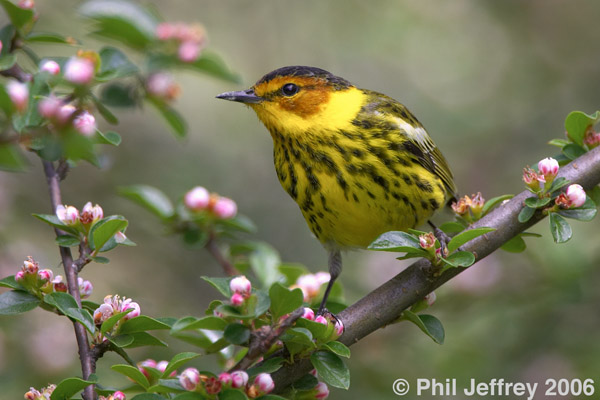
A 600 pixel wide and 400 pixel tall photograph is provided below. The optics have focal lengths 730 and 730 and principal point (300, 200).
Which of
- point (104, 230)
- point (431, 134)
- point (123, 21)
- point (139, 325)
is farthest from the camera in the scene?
point (431, 134)

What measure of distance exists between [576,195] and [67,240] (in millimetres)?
1540

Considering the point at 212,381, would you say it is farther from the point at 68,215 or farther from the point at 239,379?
the point at 68,215

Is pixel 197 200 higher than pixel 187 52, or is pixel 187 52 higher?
pixel 187 52

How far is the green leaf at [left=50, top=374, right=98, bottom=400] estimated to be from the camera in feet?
5.91

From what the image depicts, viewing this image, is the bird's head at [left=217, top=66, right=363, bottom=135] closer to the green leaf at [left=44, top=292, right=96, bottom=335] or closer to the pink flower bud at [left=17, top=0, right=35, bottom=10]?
the pink flower bud at [left=17, top=0, right=35, bottom=10]

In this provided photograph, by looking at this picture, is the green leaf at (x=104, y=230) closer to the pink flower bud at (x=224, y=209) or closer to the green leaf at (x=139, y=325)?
the green leaf at (x=139, y=325)

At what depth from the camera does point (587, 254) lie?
12.5 ft

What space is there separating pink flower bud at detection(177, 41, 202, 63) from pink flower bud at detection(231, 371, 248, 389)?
1.60 metres

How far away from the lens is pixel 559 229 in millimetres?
2217

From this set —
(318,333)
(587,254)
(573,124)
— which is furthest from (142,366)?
(587,254)

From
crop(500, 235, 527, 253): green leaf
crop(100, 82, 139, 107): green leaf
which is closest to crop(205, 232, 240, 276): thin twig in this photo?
crop(100, 82, 139, 107): green leaf

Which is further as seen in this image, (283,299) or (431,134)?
(431,134)

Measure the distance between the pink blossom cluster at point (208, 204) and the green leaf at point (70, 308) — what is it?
1.10 m

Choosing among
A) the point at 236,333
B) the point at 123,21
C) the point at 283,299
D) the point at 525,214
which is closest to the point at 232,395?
the point at 236,333
